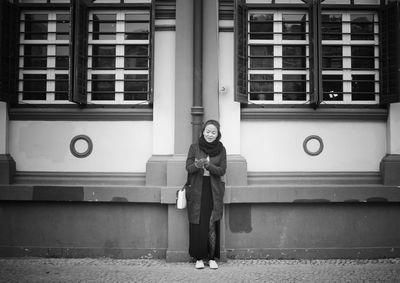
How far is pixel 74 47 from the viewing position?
5906 millimetres

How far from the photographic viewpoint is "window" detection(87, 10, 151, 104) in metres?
6.26

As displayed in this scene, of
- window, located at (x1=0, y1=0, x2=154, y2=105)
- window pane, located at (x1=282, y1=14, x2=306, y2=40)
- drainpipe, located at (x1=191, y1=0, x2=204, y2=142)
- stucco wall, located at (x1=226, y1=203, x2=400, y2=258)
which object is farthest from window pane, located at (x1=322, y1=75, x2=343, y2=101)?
window, located at (x1=0, y1=0, x2=154, y2=105)

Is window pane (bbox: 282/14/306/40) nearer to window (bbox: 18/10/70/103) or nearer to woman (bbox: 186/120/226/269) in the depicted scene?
woman (bbox: 186/120/226/269)

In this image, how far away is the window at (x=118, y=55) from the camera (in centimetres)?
626

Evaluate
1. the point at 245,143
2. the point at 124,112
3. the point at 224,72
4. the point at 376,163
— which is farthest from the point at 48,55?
the point at 376,163

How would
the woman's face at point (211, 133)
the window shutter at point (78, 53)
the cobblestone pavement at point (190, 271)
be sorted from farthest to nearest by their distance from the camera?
the window shutter at point (78, 53), the woman's face at point (211, 133), the cobblestone pavement at point (190, 271)

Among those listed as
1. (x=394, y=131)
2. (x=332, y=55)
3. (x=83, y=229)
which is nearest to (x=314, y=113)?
(x=332, y=55)

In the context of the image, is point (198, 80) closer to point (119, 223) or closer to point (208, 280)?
point (119, 223)

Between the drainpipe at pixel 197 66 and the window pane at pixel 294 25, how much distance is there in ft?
4.75

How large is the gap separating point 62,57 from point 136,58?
1.24 metres

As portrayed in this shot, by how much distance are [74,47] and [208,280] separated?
3970 millimetres

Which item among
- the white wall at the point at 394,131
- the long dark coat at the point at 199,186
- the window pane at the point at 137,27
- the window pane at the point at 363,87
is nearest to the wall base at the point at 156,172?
the long dark coat at the point at 199,186

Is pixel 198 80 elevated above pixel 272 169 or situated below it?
above

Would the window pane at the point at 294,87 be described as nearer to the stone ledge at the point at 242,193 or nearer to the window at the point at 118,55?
→ the stone ledge at the point at 242,193
